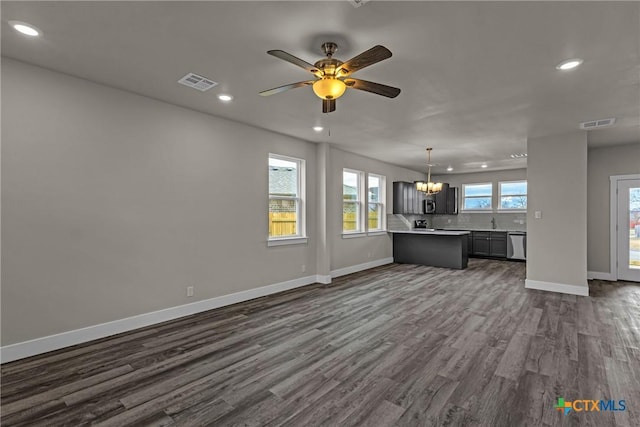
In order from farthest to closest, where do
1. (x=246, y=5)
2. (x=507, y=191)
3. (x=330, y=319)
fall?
(x=507, y=191) → (x=330, y=319) → (x=246, y=5)

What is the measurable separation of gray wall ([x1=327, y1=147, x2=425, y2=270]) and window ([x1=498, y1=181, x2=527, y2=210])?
3776 millimetres

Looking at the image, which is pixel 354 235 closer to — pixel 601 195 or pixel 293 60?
pixel 293 60

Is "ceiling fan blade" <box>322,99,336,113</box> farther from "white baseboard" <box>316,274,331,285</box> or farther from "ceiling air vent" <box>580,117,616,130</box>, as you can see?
"ceiling air vent" <box>580,117,616,130</box>

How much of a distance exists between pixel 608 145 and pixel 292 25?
707cm

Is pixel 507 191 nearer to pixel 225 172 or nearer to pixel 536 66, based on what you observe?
pixel 536 66

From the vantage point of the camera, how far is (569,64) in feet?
Answer: 9.05

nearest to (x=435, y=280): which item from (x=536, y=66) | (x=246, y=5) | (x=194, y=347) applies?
(x=536, y=66)

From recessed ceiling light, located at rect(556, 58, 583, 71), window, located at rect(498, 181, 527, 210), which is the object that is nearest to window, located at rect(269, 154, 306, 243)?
recessed ceiling light, located at rect(556, 58, 583, 71)

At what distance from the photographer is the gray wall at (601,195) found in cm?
602

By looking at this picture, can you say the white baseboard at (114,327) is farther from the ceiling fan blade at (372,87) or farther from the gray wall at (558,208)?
the gray wall at (558,208)

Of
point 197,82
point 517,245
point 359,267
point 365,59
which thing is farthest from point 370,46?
point 517,245

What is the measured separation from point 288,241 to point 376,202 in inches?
132

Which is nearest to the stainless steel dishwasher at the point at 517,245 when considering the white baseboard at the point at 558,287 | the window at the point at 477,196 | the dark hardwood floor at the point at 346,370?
the window at the point at 477,196

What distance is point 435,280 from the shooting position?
6070 mm
